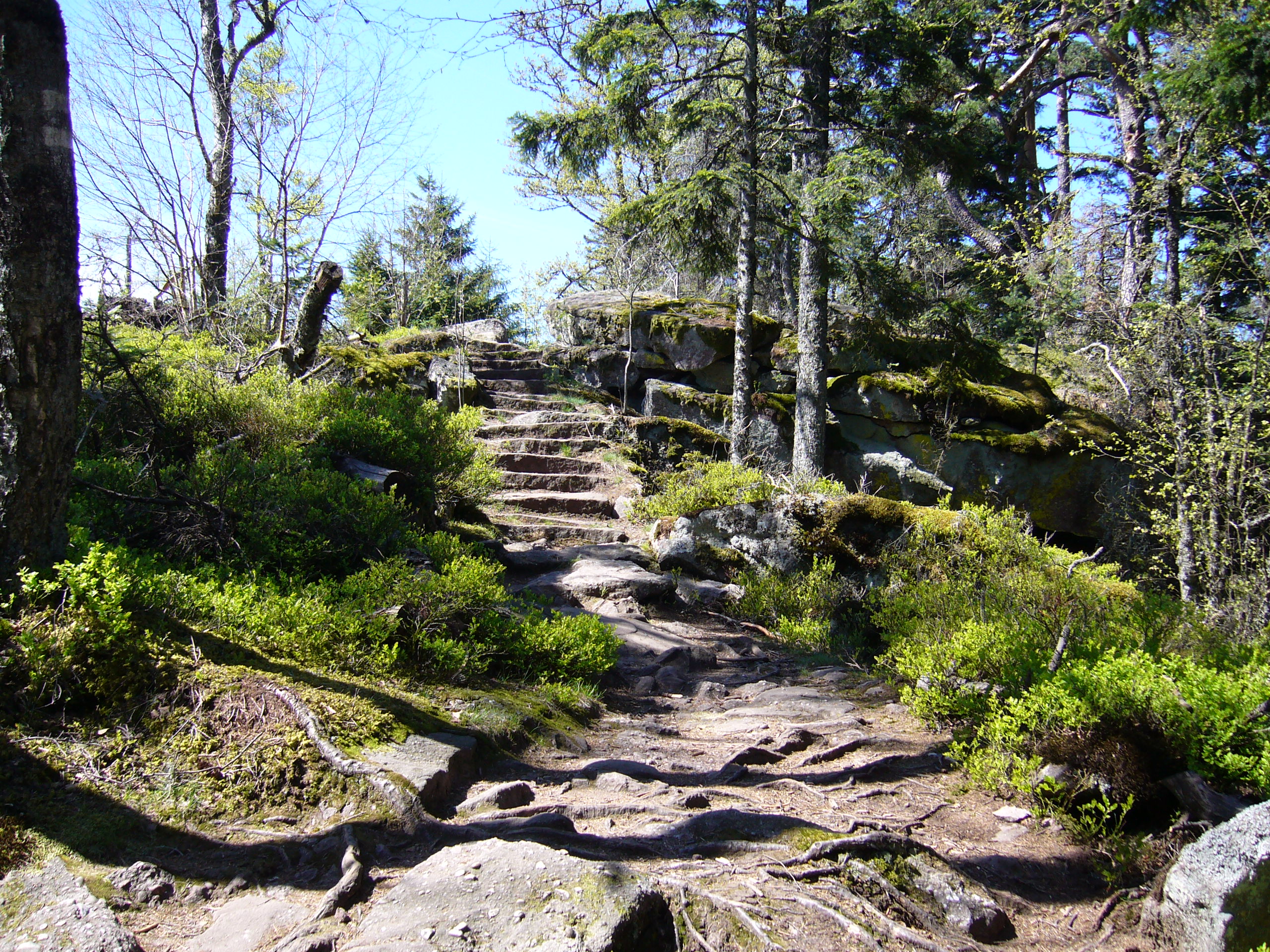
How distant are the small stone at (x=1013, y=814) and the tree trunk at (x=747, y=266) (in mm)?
7596

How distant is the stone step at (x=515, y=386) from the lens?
14.4 metres

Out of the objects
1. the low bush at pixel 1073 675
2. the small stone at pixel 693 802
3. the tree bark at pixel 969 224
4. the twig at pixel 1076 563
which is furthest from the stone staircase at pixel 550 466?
the tree bark at pixel 969 224

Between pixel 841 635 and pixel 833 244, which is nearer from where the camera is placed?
pixel 841 635

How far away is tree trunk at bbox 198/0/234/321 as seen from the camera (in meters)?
10.4

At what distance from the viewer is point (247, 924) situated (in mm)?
2008

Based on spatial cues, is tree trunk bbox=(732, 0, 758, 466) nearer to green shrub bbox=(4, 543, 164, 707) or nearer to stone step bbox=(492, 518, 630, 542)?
stone step bbox=(492, 518, 630, 542)

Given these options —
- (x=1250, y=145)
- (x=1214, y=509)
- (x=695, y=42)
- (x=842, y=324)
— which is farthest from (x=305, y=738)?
(x=1250, y=145)

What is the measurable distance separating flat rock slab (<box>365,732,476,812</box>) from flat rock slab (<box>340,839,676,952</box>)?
62 cm

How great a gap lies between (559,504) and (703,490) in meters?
2.35

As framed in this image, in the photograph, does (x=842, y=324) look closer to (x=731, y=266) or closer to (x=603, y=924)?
(x=731, y=266)

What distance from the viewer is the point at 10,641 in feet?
8.79

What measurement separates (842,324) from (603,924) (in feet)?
42.5

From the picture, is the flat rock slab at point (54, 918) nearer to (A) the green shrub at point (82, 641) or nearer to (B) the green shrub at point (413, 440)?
(A) the green shrub at point (82, 641)

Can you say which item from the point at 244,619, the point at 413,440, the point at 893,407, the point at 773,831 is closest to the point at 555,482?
the point at 413,440
